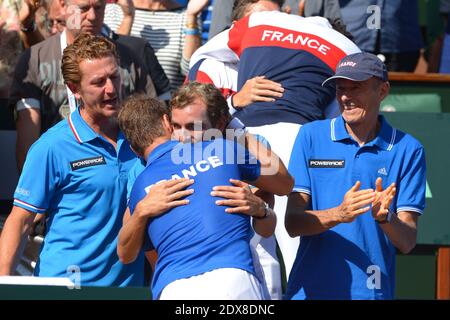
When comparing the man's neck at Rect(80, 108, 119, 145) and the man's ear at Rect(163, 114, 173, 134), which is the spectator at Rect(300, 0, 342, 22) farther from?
the man's ear at Rect(163, 114, 173, 134)

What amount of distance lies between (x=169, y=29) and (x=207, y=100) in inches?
131

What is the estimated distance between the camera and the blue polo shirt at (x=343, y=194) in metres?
5.42

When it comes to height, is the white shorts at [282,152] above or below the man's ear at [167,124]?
below

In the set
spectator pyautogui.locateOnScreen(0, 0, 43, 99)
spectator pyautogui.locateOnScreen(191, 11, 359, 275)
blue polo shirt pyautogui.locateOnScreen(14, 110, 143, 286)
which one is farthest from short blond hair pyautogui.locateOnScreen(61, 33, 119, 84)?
spectator pyautogui.locateOnScreen(0, 0, 43, 99)

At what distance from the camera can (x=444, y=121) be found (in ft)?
25.3

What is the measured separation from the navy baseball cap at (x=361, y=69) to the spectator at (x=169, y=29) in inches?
105

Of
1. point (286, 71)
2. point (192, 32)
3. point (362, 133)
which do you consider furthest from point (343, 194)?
point (192, 32)

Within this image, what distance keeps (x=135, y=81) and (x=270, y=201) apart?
69.6 inches

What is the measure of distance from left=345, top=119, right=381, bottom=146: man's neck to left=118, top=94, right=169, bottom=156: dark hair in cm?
92

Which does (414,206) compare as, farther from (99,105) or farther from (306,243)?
(99,105)

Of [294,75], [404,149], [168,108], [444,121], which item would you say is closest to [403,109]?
[444,121]

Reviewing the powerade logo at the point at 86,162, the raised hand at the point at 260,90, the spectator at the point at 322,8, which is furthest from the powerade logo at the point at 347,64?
the spectator at the point at 322,8

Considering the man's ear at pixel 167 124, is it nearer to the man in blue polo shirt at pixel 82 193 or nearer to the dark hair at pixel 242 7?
the man in blue polo shirt at pixel 82 193

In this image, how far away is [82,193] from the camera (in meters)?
5.68
